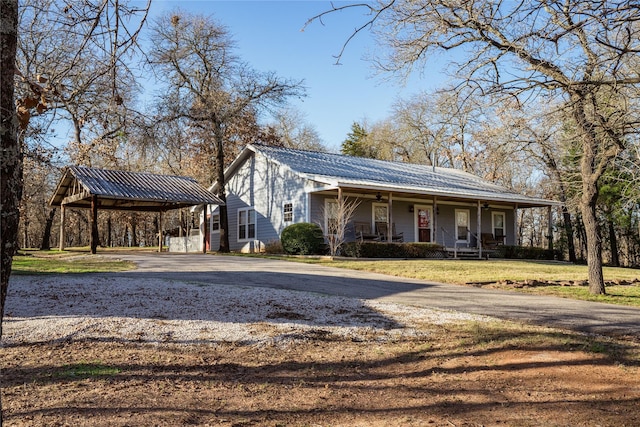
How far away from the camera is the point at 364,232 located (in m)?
21.6

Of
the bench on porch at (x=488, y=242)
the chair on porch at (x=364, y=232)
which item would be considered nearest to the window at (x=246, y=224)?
the chair on porch at (x=364, y=232)

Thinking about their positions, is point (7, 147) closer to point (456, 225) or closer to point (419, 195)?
point (419, 195)

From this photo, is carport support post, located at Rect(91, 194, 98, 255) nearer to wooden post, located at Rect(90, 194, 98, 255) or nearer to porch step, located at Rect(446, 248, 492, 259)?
wooden post, located at Rect(90, 194, 98, 255)

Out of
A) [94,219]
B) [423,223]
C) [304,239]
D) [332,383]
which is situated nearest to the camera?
[332,383]

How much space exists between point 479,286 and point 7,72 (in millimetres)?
10326

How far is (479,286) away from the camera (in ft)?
37.8

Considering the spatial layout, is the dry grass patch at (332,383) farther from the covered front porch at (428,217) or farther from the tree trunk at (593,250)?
the covered front porch at (428,217)

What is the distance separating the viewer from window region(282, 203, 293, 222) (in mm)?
21969

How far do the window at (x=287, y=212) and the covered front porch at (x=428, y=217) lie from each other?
1383 millimetres

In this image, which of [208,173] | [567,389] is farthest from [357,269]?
[208,173]

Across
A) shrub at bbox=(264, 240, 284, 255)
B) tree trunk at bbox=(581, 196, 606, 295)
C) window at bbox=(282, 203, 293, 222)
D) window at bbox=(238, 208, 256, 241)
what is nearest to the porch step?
window at bbox=(282, 203, 293, 222)

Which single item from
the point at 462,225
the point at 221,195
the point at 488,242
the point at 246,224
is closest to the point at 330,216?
the point at 246,224

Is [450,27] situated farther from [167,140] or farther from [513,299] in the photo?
[513,299]

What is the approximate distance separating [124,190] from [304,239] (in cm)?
734
